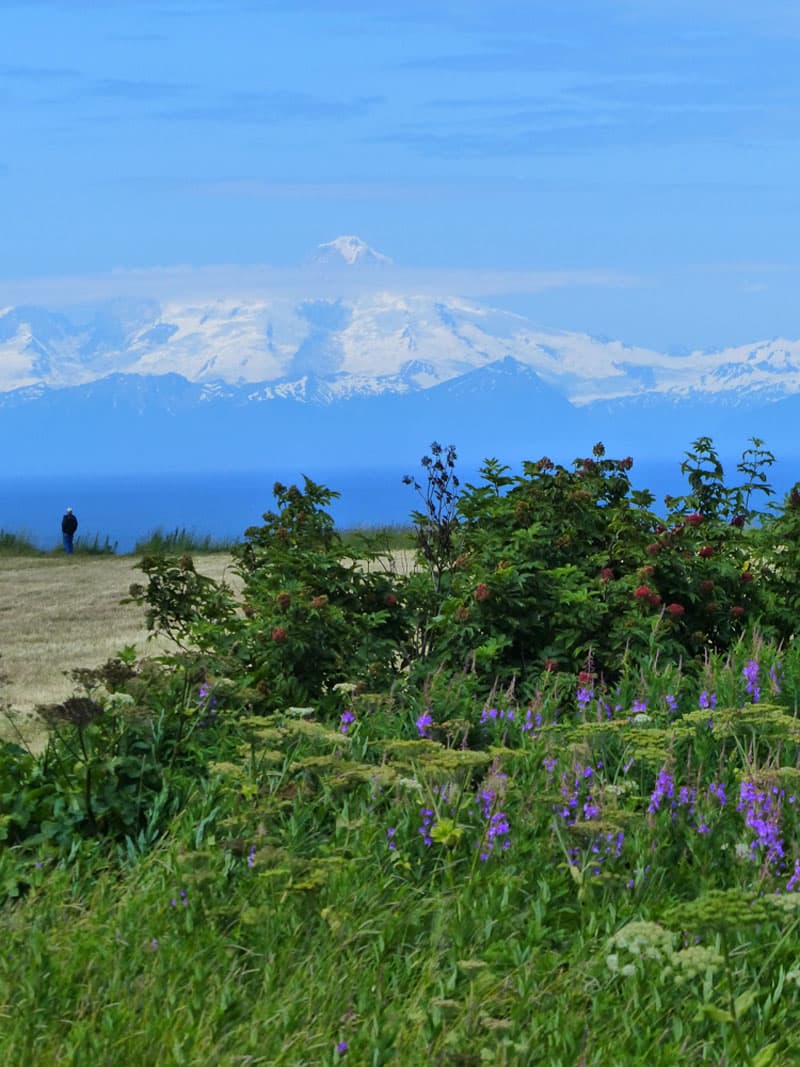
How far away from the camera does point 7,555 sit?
24.8 m

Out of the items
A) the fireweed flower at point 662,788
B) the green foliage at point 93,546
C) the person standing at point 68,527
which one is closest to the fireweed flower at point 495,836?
the fireweed flower at point 662,788

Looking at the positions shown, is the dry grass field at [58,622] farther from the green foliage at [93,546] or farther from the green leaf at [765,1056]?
the green leaf at [765,1056]

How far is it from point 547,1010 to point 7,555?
22046 mm

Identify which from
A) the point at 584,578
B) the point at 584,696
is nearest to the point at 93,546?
the point at 584,578

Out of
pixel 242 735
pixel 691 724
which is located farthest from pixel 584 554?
pixel 242 735

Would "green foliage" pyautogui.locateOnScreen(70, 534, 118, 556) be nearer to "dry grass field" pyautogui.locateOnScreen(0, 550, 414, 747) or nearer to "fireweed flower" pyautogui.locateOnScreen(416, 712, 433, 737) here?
"dry grass field" pyautogui.locateOnScreen(0, 550, 414, 747)

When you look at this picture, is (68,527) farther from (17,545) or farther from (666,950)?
(666,950)

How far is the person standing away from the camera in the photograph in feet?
81.9

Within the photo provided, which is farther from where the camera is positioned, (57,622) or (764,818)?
(57,622)

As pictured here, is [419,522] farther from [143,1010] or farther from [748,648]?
[143,1010]

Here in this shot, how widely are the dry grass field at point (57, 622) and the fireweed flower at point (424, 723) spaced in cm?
197

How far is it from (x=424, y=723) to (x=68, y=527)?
68.0 feet

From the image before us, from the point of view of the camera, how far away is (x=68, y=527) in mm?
25734

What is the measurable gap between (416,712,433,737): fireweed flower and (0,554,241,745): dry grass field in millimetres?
1971
